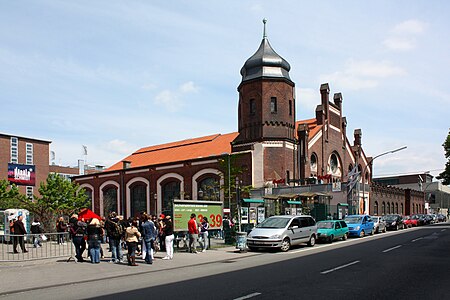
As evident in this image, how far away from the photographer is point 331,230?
1032 inches

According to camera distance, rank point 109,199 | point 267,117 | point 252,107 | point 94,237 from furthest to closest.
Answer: point 109,199 → point 252,107 → point 267,117 → point 94,237

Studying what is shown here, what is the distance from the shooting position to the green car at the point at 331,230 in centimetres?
2581

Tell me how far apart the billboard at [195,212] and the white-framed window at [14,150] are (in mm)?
47531

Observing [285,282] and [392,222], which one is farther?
[392,222]

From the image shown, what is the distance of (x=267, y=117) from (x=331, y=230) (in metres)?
22.5

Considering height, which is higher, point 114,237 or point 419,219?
point 114,237

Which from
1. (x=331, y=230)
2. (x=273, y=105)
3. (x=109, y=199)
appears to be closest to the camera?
(x=331, y=230)

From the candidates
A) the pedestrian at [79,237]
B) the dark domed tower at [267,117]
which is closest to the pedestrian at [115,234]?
the pedestrian at [79,237]

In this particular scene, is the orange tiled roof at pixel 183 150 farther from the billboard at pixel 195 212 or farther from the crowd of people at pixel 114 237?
the crowd of people at pixel 114 237

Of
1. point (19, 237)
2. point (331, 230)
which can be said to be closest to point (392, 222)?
point (331, 230)

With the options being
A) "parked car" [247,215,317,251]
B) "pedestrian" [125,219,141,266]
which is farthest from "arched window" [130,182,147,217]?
"pedestrian" [125,219,141,266]

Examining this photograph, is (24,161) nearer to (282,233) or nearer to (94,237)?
(282,233)

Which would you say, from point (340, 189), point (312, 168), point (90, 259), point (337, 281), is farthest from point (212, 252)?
point (312, 168)

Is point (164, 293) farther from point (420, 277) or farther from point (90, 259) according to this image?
point (90, 259)
